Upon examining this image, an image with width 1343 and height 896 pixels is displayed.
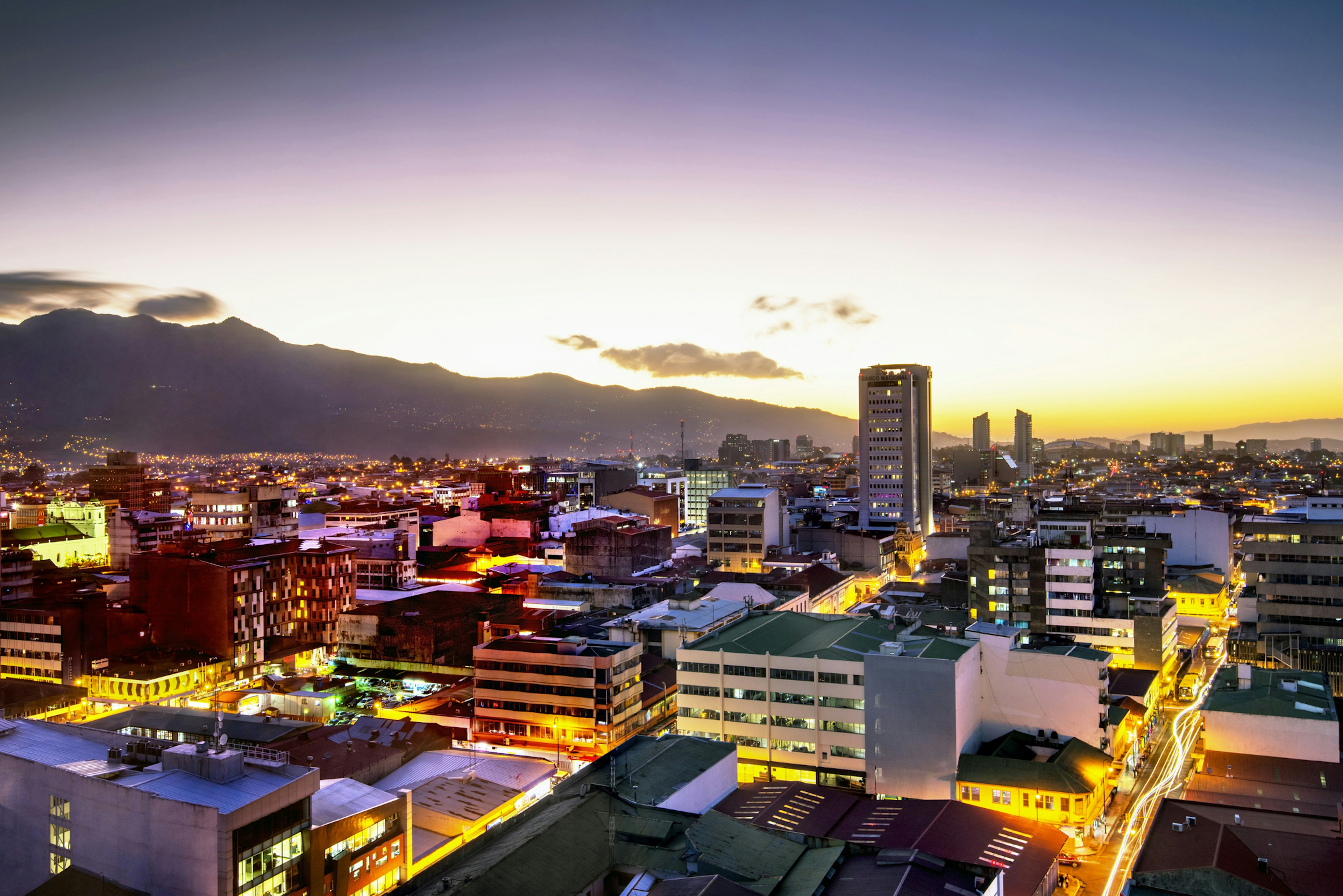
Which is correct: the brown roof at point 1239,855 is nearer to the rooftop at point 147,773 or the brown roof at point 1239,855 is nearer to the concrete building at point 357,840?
the concrete building at point 357,840

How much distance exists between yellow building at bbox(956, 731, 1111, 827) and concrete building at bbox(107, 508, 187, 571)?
81.3m

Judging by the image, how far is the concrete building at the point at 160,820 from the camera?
20062 millimetres

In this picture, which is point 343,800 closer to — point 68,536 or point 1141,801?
point 1141,801

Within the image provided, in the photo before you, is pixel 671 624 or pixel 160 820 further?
pixel 671 624

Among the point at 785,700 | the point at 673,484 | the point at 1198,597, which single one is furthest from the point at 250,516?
the point at 1198,597

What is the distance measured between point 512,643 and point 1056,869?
2594cm

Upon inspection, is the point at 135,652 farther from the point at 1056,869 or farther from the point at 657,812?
the point at 1056,869

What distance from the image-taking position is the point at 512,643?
41969 millimetres

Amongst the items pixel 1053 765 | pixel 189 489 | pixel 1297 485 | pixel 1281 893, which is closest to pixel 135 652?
pixel 1053 765

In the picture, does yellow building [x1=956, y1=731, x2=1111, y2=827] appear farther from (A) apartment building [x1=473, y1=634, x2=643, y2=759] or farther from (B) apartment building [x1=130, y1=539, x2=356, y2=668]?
(B) apartment building [x1=130, y1=539, x2=356, y2=668]

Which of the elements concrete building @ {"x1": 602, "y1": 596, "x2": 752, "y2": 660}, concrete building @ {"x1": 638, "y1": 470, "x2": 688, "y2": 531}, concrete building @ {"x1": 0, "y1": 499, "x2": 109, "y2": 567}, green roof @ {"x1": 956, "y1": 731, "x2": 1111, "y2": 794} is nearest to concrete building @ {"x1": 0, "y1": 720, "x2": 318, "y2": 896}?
concrete building @ {"x1": 602, "y1": 596, "x2": 752, "y2": 660}

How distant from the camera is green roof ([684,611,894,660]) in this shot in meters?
36.8

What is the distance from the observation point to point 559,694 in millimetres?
39938

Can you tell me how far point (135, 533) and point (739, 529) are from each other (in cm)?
6193
